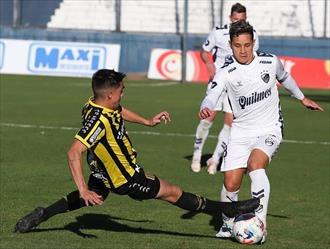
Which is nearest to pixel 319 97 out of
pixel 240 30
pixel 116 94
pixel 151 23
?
pixel 151 23

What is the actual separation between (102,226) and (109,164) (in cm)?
150

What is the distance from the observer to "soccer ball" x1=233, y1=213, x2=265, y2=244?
855cm

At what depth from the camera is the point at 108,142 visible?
8125mm

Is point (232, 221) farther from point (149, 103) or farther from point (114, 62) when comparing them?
point (114, 62)

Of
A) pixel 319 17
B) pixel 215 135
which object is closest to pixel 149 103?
pixel 215 135

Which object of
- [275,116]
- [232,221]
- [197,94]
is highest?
[275,116]

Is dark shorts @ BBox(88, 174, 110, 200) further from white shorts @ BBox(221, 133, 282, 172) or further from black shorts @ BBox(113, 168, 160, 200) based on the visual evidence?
white shorts @ BBox(221, 133, 282, 172)

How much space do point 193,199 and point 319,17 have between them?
3521 cm

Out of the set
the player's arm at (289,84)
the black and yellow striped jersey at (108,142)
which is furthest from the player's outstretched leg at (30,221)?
the player's arm at (289,84)

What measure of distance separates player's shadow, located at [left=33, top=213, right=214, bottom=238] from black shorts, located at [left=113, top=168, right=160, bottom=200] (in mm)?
771

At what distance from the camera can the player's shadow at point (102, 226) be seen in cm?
924

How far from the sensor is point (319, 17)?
1687 inches

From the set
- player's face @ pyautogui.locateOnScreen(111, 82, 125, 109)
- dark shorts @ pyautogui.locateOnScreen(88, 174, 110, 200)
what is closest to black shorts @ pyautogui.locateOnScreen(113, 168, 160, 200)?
dark shorts @ pyautogui.locateOnScreen(88, 174, 110, 200)

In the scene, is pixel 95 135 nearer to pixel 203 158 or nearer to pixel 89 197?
pixel 89 197
